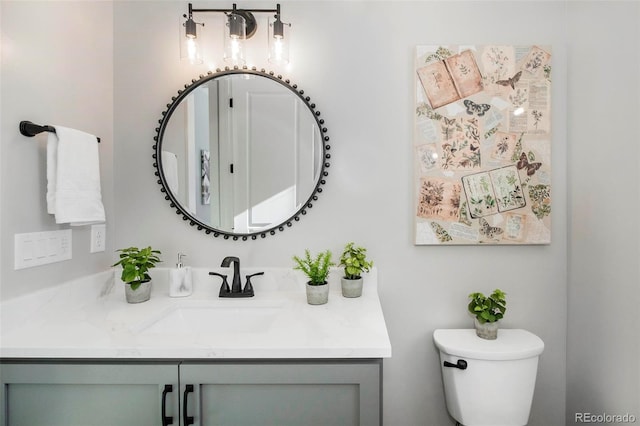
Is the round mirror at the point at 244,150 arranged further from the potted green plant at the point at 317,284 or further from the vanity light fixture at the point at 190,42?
the potted green plant at the point at 317,284

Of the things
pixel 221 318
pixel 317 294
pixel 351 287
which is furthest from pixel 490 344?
pixel 221 318

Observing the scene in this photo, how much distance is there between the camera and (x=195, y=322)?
1410mm

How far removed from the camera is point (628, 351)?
48.7 inches

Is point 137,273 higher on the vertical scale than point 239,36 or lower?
lower

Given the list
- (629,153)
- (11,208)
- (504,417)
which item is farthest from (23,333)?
(629,153)

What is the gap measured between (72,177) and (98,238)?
372 mm

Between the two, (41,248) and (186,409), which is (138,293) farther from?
(186,409)

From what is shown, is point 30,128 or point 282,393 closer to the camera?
point 282,393

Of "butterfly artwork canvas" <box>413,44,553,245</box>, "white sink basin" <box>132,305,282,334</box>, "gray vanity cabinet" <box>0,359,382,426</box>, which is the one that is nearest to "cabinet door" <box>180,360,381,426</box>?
"gray vanity cabinet" <box>0,359,382,426</box>

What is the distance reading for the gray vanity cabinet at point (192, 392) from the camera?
37.8 inches

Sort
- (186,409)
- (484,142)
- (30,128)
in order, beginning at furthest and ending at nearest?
(484,142) → (30,128) → (186,409)

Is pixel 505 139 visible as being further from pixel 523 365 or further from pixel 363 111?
pixel 523 365

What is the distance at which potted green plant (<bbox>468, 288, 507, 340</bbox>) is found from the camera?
4.70 feet

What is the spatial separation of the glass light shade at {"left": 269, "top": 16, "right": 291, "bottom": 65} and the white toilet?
1418 millimetres
